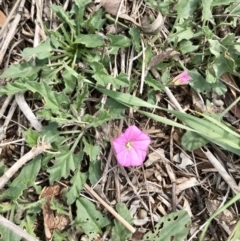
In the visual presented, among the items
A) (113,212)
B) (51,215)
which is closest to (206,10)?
(113,212)

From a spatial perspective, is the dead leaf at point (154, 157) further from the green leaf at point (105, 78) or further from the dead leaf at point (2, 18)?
the dead leaf at point (2, 18)

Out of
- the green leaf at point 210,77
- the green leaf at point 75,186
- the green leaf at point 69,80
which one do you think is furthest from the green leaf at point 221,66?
the green leaf at point 75,186

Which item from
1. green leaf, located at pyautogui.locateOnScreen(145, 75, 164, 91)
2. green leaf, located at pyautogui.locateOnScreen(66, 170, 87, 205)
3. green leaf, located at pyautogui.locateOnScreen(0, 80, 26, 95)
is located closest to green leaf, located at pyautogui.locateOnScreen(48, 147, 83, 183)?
green leaf, located at pyautogui.locateOnScreen(66, 170, 87, 205)

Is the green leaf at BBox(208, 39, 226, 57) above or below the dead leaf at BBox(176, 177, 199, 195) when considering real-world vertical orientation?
above

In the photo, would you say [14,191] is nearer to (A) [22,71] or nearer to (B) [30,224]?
(B) [30,224]

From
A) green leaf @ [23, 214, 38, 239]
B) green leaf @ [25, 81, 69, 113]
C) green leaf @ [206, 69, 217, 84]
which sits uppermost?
green leaf @ [25, 81, 69, 113]

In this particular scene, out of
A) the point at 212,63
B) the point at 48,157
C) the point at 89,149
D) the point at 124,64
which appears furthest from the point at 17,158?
the point at 212,63

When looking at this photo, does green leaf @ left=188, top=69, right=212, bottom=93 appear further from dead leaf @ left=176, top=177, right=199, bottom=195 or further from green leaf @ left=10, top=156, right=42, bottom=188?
green leaf @ left=10, top=156, right=42, bottom=188
